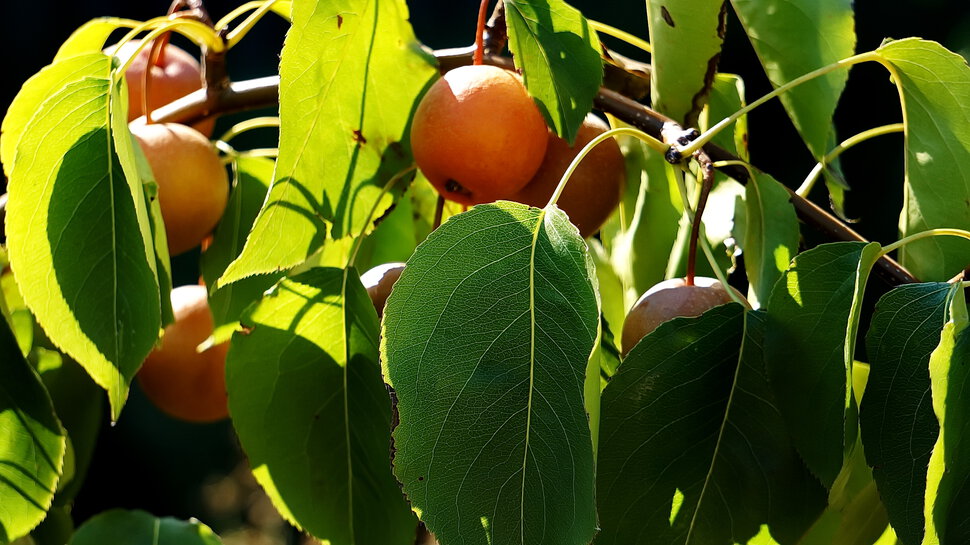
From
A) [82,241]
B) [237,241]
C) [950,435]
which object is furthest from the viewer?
[237,241]

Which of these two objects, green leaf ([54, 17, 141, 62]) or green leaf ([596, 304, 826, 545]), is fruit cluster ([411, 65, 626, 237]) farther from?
green leaf ([54, 17, 141, 62])

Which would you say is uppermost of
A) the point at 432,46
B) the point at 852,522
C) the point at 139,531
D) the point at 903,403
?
the point at 903,403

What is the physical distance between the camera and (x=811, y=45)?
0.48 m

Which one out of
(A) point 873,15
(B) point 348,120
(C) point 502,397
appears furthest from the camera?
(A) point 873,15

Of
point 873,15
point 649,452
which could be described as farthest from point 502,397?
point 873,15

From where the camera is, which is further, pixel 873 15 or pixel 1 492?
pixel 873 15

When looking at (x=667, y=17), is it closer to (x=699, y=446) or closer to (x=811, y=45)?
(x=811, y=45)

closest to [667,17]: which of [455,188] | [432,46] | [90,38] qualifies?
[455,188]

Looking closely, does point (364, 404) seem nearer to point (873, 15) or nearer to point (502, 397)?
point (502, 397)

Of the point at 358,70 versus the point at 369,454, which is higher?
the point at 358,70

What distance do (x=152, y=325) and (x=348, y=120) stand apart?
0.12 m

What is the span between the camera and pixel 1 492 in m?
0.48

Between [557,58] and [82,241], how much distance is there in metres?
0.22

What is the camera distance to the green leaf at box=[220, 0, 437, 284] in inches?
17.2
